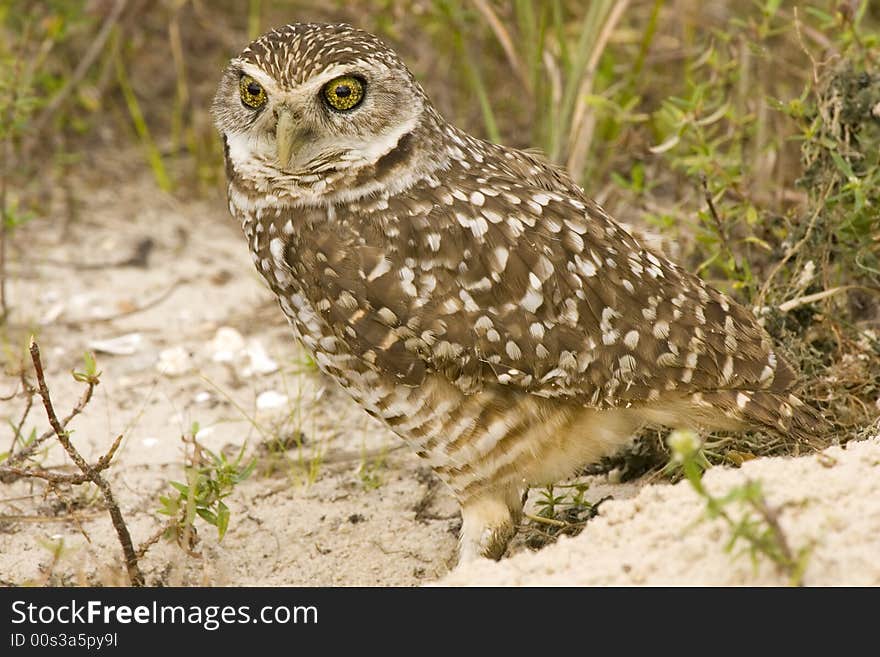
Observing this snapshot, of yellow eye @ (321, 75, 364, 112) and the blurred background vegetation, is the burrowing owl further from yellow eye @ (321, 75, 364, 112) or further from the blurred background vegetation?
the blurred background vegetation

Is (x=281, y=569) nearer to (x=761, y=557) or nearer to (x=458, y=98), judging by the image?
(x=761, y=557)

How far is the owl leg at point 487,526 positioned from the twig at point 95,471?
3.04ft

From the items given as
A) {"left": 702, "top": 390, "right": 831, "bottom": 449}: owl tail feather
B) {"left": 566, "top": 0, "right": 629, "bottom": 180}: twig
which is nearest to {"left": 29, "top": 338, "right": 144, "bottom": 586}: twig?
{"left": 702, "top": 390, "right": 831, "bottom": 449}: owl tail feather

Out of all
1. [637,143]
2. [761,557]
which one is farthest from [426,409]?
[637,143]

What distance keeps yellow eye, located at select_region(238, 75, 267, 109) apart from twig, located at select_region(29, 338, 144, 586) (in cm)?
89

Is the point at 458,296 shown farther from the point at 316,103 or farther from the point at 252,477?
the point at 252,477

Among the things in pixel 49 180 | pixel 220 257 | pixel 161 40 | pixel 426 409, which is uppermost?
pixel 161 40

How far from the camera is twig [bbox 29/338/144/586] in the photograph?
306 cm

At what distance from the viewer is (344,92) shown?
3.26m

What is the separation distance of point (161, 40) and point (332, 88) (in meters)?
3.44

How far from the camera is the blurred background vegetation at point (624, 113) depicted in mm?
3996

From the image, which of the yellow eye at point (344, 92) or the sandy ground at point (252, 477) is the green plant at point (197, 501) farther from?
the yellow eye at point (344, 92)

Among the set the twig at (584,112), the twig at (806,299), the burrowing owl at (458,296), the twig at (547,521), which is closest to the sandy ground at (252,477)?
the twig at (547,521)
